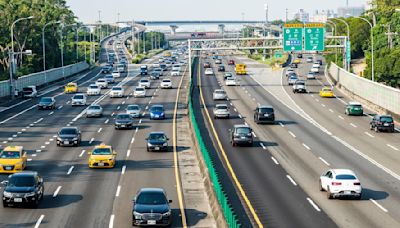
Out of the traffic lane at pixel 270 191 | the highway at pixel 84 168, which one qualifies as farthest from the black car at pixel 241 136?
the highway at pixel 84 168

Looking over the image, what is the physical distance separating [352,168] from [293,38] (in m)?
59.2

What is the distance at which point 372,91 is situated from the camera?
89.9 meters

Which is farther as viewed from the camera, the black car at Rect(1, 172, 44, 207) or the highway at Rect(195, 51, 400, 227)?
the highway at Rect(195, 51, 400, 227)

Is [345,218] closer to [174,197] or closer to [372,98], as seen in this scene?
[174,197]

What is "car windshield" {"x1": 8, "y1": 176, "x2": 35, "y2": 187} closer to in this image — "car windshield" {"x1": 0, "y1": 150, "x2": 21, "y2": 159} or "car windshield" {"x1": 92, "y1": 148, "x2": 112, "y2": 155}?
"car windshield" {"x1": 0, "y1": 150, "x2": 21, "y2": 159}

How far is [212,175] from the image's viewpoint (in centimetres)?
3991

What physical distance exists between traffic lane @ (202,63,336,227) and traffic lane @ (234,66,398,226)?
88 cm

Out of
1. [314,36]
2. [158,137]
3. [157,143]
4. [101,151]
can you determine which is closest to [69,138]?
[158,137]

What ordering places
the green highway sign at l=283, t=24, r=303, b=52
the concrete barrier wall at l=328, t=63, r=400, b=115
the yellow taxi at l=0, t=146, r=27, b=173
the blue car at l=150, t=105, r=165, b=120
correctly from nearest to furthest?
the yellow taxi at l=0, t=146, r=27, b=173 < the blue car at l=150, t=105, r=165, b=120 < the concrete barrier wall at l=328, t=63, r=400, b=115 < the green highway sign at l=283, t=24, r=303, b=52

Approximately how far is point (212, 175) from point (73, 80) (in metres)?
101

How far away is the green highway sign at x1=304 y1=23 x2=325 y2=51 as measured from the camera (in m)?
107

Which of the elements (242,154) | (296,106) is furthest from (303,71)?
(242,154)

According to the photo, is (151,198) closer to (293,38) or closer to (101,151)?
(101,151)

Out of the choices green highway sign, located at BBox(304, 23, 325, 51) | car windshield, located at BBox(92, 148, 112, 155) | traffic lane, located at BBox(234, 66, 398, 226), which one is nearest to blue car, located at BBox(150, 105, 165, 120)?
traffic lane, located at BBox(234, 66, 398, 226)
